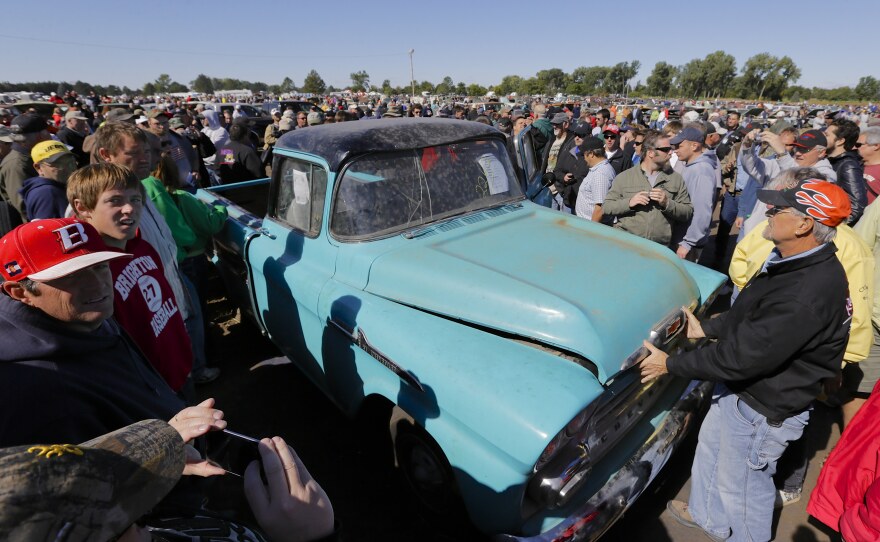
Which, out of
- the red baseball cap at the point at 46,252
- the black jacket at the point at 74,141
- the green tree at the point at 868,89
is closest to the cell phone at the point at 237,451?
the red baseball cap at the point at 46,252

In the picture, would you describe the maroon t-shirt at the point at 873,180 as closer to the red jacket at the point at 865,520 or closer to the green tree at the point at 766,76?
the red jacket at the point at 865,520

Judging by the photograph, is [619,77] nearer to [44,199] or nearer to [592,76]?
[592,76]

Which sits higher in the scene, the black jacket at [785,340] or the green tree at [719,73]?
the green tree at [719,73]

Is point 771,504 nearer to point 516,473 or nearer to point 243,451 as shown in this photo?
point 516,473

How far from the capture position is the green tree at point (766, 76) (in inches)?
3132

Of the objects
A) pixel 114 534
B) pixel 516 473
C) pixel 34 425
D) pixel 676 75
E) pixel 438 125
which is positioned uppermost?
pixel 676 75

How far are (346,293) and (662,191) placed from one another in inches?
113

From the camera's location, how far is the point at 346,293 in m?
2.52

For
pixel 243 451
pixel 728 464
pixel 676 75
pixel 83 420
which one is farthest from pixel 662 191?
pixel 676 75

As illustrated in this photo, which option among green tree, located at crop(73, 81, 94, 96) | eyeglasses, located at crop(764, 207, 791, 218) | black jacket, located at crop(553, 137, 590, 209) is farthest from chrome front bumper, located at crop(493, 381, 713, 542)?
green tree, located at crop(73, 81, 94, 96)

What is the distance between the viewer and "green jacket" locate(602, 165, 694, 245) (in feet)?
12.6

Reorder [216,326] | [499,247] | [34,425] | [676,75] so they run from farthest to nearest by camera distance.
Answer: [676,75] → [216,326] → [499,247] → [34,425]

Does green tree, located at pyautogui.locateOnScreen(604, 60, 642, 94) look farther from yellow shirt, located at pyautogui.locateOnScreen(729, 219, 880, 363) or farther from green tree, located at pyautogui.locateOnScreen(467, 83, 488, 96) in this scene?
yellow shirt, located at pyautogui.locateOnScreen(729, 219, 880, 363)

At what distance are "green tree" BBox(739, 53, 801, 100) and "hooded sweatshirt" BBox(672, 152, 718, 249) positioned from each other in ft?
326
